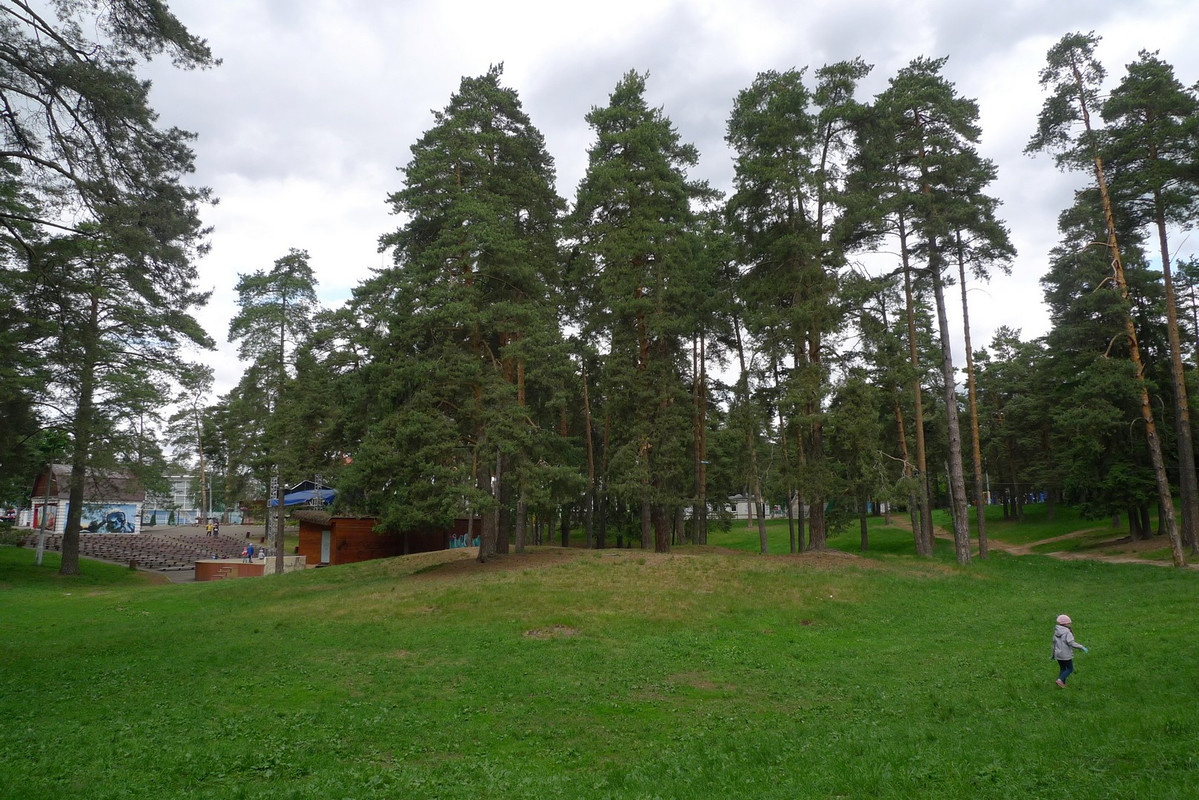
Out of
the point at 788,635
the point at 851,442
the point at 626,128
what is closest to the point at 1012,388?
the point at 851,442

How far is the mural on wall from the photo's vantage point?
56.7 m

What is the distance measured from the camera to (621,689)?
11.3 m

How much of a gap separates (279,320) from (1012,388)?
49.3 meters

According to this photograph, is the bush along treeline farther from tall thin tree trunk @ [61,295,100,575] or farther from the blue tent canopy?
the blue tent canopy

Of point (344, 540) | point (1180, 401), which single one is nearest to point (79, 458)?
point (344, 540)

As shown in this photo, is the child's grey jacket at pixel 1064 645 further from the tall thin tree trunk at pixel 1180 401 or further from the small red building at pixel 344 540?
the small red building at pixel 344 540

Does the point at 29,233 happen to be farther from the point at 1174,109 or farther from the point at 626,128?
the point at 1174,109

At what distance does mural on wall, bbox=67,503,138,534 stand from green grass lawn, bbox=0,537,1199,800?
41521 mm

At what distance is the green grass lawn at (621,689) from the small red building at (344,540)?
51.1ft

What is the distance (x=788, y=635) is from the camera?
597 inches

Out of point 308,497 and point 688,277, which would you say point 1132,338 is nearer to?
point 688,277

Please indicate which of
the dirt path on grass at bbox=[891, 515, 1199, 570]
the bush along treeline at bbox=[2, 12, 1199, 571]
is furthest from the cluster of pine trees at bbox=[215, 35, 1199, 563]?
the dirt path on grass at bbox=[891, 515, 1199, 570]

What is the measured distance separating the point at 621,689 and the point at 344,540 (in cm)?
3013

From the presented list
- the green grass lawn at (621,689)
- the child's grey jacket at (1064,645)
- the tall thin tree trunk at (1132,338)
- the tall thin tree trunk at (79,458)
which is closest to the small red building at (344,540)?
the tall thin tree trunk at (79,458)
